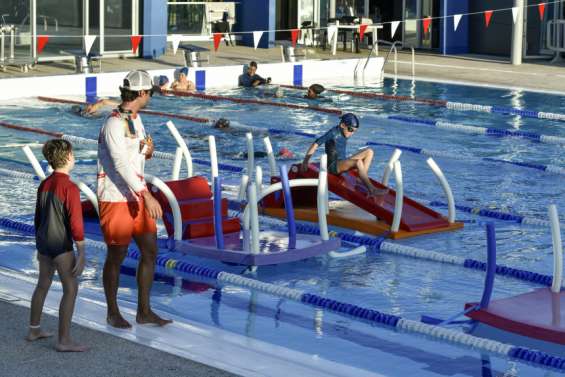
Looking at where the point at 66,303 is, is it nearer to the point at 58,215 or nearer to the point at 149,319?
the point at 58,215

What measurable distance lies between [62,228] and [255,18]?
22678 mm

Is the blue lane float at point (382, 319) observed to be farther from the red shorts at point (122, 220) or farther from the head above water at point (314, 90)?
the head above water at point (314, 90)

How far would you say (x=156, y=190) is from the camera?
10273 millimetres

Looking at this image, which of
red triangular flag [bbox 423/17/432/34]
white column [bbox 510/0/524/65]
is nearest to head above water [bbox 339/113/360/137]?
white column [bbox 510/0/524/65]

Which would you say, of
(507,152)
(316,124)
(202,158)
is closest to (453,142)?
(507,152)

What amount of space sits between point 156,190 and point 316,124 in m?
9.01

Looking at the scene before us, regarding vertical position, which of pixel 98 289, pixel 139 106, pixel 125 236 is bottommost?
pixel 98 289

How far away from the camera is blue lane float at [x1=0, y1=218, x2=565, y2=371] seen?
7518mm

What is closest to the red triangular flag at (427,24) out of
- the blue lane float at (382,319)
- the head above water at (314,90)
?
the head above water at (314,90)

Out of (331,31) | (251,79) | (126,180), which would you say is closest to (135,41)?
(251,79)

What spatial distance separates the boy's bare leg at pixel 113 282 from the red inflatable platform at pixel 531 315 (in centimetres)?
240

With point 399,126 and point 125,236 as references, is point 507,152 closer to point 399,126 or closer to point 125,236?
point 399,126

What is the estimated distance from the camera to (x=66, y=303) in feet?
22.1

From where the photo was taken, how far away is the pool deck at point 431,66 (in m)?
23.1
